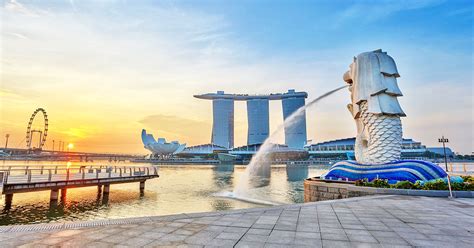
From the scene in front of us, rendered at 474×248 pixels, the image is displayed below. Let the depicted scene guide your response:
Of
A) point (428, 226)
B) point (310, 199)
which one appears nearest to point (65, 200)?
point (310, 199)

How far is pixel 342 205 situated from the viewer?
1055 cm

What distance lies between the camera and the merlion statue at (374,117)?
62.5 ft

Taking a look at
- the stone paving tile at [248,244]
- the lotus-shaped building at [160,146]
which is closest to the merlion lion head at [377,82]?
the stone paving tile at [248,244]

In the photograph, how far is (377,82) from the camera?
20.4 metres

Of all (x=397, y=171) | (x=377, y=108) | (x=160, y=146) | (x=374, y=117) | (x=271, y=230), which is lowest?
(x=271, y=230)

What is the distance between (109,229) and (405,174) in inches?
661

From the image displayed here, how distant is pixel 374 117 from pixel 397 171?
489cm

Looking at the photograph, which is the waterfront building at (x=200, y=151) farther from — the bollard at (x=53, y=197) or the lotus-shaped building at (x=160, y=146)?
the bollard at (x=53, y=197)

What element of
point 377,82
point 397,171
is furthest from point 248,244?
point 377,82

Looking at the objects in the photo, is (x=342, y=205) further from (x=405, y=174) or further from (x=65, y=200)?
(x=65, y=200)

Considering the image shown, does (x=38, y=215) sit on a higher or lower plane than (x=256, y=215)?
lower

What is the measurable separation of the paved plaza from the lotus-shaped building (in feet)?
519

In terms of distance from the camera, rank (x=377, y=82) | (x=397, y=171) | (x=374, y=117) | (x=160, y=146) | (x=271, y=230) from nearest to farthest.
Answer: (x=271, y=230)
(x=397, y=171)
(x=374, y=117)
(x=377, y=82)
(x=160, y=146)

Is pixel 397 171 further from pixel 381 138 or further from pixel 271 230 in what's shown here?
pixel 271 230
